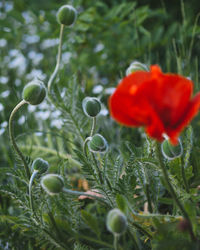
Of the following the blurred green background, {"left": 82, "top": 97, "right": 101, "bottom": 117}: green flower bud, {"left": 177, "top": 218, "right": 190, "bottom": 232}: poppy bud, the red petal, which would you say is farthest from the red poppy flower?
the blurred green background

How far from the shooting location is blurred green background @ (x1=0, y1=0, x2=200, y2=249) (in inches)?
43.3

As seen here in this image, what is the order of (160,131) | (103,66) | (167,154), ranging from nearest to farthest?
(160,131) → (167,154) → (103,66)

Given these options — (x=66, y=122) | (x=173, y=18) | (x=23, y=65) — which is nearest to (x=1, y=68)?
(x=23, y=65)

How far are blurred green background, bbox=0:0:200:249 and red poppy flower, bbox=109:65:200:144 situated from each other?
478 mm

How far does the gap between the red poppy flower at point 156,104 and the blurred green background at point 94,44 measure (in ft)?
1.57

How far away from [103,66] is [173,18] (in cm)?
57

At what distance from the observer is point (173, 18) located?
79.9 inches

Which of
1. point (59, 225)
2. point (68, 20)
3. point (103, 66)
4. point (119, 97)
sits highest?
point (103, 66)

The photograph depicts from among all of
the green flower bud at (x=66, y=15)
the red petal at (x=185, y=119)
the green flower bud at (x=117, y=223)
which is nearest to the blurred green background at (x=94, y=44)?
the green flower bud at (x=66, y=15)

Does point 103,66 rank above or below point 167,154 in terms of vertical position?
above

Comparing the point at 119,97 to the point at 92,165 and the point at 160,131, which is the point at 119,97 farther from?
the point at 92,165

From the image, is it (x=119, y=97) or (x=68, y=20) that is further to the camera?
(x=68, y=20)

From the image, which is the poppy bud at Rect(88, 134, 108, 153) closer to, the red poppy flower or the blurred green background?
the red poppy flower

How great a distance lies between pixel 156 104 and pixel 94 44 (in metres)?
1.39
